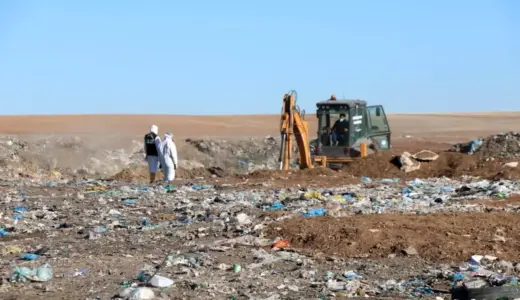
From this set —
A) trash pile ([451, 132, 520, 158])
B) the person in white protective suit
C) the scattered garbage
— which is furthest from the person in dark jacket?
trash pile ([451, 132, 520, 158])

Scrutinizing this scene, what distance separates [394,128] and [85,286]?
5632 cm

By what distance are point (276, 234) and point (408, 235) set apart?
1.43 m

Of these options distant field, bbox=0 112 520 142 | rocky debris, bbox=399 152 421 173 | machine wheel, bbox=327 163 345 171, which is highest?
rocky debris, bbox=399 152 421 173

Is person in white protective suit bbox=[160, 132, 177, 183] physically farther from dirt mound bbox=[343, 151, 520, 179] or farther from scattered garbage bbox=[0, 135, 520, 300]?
dirt mound bbox=[343, 151, 520, 179]

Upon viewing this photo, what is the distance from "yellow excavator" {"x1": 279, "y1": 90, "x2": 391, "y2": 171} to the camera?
21.0 m

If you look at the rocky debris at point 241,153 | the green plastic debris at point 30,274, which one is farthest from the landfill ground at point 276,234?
the rocky debris at point 241,153

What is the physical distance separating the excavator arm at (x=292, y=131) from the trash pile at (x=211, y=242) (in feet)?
14.9

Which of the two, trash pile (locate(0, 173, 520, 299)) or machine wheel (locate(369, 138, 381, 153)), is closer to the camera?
trash pile (locate(0, 173, 520, 299))

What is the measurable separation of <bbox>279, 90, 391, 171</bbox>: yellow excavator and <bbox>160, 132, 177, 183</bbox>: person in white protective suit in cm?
313

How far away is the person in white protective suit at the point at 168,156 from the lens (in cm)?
1844

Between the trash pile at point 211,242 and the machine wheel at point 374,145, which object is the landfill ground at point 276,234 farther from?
the machine wheel at point 374,145

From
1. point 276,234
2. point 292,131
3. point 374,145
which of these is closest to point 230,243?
point 276,234

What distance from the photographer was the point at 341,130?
22.1 metres

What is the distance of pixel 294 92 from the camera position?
20953 mm
